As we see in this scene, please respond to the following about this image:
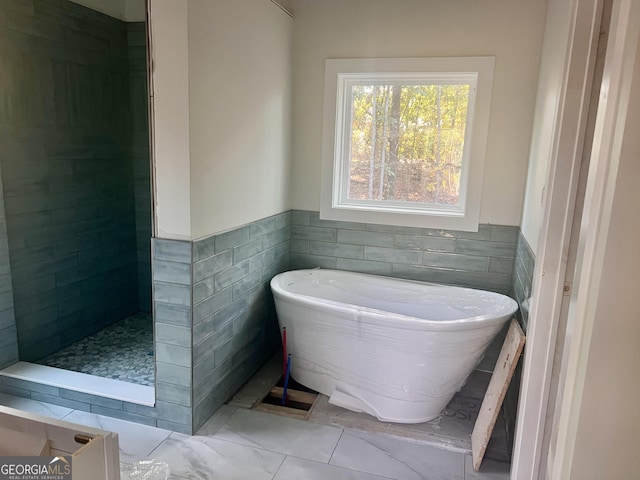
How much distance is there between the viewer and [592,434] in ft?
2.81

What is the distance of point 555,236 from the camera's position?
1827 mm

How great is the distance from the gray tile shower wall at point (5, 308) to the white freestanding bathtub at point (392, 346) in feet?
5.20

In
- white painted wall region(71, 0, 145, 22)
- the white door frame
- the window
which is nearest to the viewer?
the white door frame

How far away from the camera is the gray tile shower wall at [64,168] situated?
277 cm

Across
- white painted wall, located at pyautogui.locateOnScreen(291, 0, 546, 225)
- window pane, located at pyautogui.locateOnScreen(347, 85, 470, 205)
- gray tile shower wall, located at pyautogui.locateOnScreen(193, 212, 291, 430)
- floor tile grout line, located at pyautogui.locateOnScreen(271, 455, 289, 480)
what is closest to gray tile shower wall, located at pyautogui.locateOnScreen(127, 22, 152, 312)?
gray tile shower wall, located at pyautogui.locateOnScreen(193, 212, 291, 430)

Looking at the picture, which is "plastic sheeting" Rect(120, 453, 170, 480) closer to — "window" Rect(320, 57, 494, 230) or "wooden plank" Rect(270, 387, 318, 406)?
"wooden plank" Rect(270, 387, 318, 406)

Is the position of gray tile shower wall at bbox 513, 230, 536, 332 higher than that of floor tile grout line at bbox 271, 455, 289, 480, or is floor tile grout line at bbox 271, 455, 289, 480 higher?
gray tile shower wall at bbox 513, 230, 536, 332

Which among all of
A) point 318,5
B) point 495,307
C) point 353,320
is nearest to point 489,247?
point 495,307

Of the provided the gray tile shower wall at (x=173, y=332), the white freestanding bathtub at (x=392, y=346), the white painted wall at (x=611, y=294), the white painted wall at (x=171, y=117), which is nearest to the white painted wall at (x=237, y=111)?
the white painted wall at (x=171, y=117)

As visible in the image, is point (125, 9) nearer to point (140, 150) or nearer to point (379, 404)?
point (140, 150)

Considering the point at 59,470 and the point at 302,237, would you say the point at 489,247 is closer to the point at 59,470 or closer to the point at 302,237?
the point at 302,237

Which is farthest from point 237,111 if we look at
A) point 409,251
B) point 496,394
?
point 496,394

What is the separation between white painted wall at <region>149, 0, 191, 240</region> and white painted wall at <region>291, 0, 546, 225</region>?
1309 mm

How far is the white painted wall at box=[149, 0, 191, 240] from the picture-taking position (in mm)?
2084
